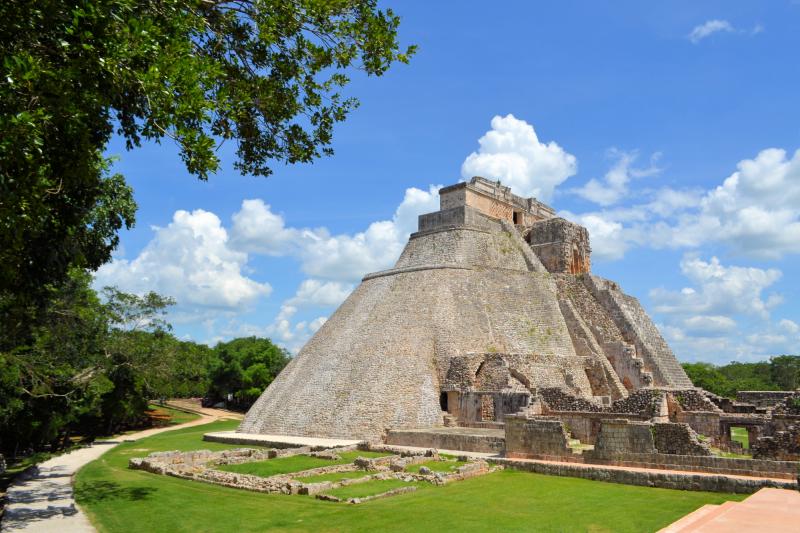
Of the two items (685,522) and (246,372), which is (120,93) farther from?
(246,372)

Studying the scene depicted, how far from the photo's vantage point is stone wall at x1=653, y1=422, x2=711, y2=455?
14.5 metres

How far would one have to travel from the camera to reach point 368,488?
44.9ft

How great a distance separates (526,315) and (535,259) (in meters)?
5.35

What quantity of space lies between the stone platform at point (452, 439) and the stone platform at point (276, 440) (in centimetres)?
159

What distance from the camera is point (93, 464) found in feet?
64.1

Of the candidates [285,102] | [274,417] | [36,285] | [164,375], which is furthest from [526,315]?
[36,285]

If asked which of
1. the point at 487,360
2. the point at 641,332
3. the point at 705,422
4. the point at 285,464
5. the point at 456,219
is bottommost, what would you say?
the point at 285,464

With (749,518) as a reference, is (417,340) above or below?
above

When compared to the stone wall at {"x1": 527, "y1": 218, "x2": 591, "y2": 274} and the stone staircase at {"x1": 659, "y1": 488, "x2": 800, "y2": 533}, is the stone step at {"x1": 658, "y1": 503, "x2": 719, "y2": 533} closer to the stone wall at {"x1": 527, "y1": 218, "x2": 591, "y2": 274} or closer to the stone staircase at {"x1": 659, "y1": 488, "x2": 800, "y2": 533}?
the stone staircase at {"x1": 659, "y1": 488, "x2": 800, "y2": 533}

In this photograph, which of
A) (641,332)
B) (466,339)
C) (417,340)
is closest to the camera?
(417,340)

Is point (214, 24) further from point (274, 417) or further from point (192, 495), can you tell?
point (274, 417)

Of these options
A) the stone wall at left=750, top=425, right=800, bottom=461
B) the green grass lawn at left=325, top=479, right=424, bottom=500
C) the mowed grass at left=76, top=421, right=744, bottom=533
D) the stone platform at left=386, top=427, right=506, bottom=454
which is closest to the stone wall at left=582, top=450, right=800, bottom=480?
the stone wall at left=750, top=425, right=800, bottom=461

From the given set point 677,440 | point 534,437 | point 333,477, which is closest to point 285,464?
point 333,477

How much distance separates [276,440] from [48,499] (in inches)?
358
